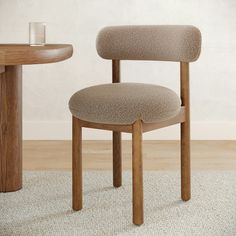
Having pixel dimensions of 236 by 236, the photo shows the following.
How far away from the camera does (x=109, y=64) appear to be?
3631mm

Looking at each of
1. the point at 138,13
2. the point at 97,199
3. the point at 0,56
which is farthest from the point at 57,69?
the point at 0,56

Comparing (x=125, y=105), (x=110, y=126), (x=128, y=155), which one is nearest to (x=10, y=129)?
(x=110, y=126)

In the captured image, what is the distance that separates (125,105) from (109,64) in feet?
5.43

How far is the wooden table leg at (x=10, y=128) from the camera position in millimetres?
2471

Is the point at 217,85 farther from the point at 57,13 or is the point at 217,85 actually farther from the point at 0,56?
the point at 0,56

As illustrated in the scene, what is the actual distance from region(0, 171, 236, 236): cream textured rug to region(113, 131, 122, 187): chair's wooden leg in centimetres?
4

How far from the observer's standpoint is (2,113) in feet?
8.15

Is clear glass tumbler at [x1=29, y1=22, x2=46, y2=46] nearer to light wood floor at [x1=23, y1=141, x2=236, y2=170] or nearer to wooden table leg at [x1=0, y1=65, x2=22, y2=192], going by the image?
wooden table leg at [x1=0, y1=65, x2=22, y2=192]

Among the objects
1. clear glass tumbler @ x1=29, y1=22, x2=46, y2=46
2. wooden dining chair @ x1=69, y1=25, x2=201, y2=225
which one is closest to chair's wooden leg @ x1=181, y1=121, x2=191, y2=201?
wooden dining chair @ x1=69, y1=25, x2=201, y2=225

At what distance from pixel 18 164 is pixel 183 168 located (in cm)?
78

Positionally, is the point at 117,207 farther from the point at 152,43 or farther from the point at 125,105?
the point at 152,43

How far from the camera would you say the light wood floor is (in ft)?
9.89

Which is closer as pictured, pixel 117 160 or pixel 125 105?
pixel 125 105

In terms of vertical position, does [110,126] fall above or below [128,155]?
above
